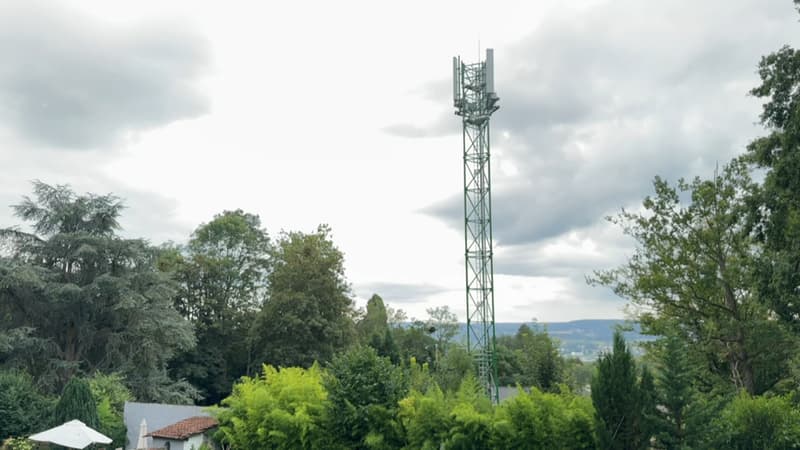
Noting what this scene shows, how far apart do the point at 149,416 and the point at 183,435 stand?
2157 mm

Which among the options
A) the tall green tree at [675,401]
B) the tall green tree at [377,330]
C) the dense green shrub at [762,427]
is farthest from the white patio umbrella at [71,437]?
the tall green tree at [377,330]

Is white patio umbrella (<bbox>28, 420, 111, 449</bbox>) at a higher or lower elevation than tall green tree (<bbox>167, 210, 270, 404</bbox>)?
lower

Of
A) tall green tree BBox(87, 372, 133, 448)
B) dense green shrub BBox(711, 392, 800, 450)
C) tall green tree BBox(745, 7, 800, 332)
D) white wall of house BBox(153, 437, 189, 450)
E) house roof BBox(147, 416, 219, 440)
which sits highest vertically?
tall green tree BBox(745, 7, 800, 332)

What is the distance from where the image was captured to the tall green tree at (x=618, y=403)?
9.90 m

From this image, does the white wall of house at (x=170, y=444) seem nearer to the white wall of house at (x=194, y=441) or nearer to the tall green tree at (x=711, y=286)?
the white wall of house at (x=194, y=441)

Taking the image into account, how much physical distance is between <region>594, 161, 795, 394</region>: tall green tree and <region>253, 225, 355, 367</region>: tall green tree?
1659 cm

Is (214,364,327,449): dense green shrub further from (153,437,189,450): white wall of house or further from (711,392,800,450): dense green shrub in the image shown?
(711,392,800,450): dense green shrub

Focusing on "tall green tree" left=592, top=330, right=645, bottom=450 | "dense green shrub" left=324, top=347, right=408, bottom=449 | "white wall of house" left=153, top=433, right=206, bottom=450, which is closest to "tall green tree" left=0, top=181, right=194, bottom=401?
"white wall of house" left=153, top=433, right=206, bottom=450

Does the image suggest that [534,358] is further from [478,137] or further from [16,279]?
[16,279]

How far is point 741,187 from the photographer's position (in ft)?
58.1

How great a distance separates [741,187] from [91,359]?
25.9 metres

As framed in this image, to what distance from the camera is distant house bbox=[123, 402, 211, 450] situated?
20.4 meters

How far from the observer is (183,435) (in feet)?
63.2

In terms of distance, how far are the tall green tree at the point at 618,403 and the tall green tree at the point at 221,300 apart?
26.2 m
